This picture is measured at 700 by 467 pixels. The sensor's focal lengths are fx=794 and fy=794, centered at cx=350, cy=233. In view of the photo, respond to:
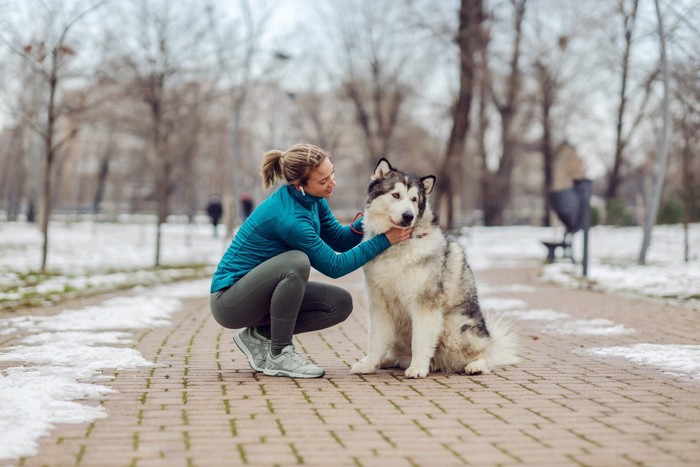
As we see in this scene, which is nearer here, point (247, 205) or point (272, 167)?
point (272, 167)

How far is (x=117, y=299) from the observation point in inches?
461

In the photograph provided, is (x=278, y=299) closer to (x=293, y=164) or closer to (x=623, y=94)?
Answer: (x=293, y=164)

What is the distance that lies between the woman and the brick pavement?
0.27 metres

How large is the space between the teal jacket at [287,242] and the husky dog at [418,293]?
20 centimetres


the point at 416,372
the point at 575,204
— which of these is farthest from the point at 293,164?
the point at 575,204

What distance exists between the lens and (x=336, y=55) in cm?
4003

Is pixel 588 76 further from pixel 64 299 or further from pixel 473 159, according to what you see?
pixel 64 299

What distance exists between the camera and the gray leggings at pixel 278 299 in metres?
5.78

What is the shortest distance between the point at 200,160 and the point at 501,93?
92.7 feet

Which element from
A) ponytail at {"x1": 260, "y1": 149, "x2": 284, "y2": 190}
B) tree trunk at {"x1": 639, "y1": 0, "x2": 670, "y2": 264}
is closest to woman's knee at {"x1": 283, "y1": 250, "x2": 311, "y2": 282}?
ponytail at {"x1": 260, "y1": 149, "x2": 284, "y2": 190}

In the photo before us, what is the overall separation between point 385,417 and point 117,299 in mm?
8001

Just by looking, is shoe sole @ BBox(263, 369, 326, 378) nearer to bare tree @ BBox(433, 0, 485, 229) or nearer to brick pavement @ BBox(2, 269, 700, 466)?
brick pavement @ BBox(2, 269, 700, 466)

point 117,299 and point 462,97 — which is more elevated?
point 462,97

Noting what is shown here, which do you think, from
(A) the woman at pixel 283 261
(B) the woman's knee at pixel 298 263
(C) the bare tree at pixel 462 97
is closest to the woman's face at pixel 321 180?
(A) the woman at pixel 283 261
